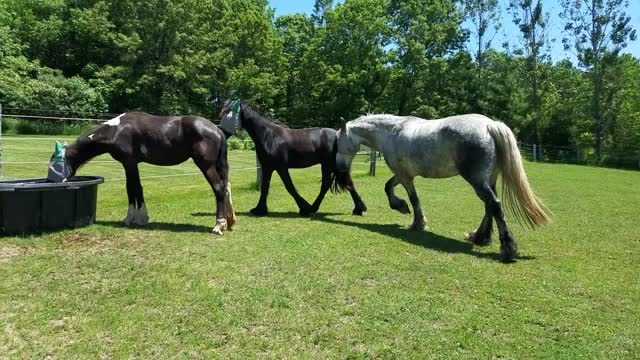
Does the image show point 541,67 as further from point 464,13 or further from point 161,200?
point 161,200

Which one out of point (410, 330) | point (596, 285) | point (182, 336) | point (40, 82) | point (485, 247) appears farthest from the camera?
point (40, 82)

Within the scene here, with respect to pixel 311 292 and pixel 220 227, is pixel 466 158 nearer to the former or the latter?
pixel 311 292

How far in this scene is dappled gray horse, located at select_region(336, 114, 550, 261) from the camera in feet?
20.3

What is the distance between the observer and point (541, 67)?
43594 mm

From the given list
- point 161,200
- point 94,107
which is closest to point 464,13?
point 94,107

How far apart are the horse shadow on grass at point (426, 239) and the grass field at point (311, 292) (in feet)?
0.13

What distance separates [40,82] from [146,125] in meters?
26.4

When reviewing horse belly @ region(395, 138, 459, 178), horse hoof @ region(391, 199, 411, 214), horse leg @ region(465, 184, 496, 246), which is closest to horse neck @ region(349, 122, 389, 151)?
horse belly @ region(395, 138, 459, 178)

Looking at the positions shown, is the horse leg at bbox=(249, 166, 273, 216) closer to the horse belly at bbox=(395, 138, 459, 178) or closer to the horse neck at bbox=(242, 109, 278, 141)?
the horse neck at bbox=(242, 109, 278, 141)

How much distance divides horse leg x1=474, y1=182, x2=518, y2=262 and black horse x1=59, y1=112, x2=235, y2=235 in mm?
3733

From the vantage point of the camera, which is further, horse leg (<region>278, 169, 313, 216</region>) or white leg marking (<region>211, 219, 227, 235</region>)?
horse leg (<region>278, 169, 313, 216</region>)

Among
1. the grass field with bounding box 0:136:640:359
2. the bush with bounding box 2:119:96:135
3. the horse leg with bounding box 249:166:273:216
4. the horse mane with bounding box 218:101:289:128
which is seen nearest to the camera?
the grass field with bounding box 0:136:640:359

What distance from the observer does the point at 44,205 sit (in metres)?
6.05

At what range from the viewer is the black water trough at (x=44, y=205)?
19.1 ft
